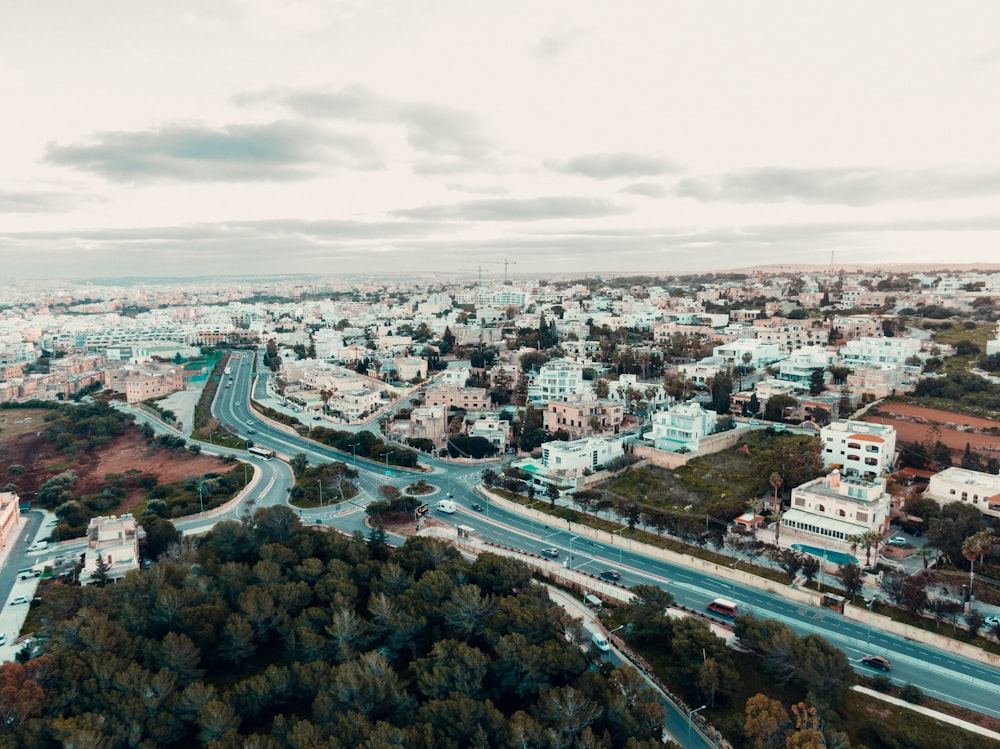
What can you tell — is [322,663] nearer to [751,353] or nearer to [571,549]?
[571,549]

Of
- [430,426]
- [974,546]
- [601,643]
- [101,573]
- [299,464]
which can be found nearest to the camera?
[601,643]

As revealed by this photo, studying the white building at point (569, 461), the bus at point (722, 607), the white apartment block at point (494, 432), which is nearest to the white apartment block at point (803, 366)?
the white building at point (569, 461)

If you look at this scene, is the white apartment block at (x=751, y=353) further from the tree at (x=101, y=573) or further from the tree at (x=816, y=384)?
the tree at (x=101, y=573)

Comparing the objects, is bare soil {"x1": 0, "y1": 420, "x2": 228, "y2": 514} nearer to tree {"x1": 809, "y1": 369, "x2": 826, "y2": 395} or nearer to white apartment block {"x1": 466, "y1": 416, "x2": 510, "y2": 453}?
white apartment block {"x1": 466, "y1": 416, "x2": 510, "y2": 453}

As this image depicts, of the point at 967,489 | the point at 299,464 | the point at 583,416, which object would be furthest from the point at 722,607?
the point at 299,464

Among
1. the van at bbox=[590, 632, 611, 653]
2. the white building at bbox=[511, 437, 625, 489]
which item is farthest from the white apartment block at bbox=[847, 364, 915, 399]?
the van at bbox=[590, 632, 611, 653]

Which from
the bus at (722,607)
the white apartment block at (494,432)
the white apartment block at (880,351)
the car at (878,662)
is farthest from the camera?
the white apartment block at (880,351)

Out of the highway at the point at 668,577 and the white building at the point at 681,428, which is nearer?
the highway at the point at 668,577
